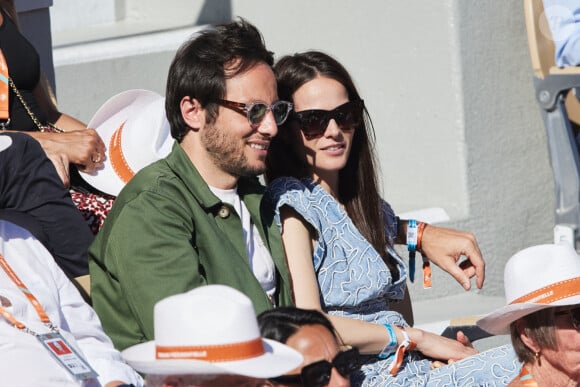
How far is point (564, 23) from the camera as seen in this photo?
5.67 meters

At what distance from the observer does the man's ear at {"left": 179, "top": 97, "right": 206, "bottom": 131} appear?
372cm

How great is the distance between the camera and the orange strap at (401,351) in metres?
3.83

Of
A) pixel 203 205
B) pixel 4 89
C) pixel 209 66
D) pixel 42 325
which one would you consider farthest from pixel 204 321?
pixel 4 89

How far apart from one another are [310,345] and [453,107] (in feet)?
11.2

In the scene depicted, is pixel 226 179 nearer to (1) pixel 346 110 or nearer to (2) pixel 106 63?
(1) pixel 346 110

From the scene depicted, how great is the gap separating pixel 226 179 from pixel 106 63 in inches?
134

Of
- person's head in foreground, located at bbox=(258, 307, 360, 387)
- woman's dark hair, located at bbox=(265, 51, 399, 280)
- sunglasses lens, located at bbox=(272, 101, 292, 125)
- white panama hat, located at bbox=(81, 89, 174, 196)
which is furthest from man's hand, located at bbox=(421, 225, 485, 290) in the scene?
person's head in foreground, located at bbox=(258, 307, 360, 387)

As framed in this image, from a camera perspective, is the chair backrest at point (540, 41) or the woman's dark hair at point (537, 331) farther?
the chair backrest at point (540, 41)

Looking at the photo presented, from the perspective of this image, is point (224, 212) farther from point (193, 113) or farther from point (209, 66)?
point (209, 66)

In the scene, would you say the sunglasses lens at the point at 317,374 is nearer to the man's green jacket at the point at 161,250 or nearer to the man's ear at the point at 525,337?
the man's green jacket at the point at 161,250

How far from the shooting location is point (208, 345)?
248cm

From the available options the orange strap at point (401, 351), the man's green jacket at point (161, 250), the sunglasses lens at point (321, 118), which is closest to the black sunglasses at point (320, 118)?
the sunglasses lens at point (321, 118)

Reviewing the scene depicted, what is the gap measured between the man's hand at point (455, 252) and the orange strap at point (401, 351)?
0.32 meters

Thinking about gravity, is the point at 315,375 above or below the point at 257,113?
below
